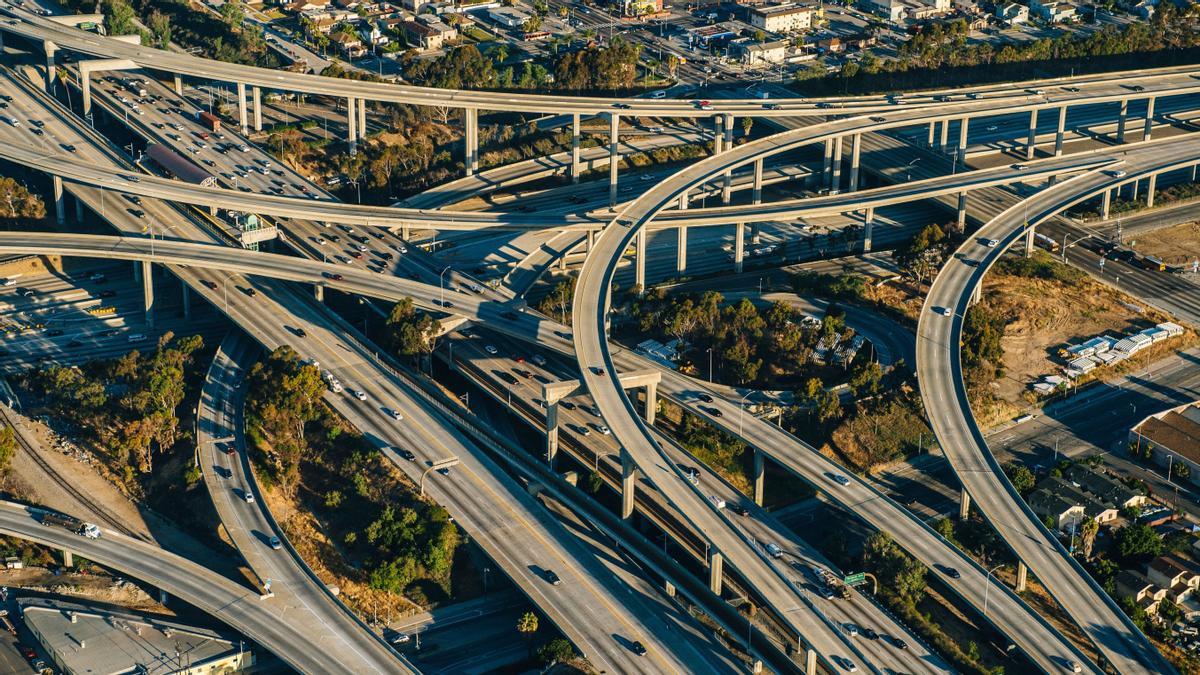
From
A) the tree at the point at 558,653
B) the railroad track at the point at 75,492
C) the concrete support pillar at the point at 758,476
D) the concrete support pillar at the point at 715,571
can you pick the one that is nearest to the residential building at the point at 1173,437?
the concrete support pillar at the point at 758,476

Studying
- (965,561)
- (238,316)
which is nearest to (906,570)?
(965,561)

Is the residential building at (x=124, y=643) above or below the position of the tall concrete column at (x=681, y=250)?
below

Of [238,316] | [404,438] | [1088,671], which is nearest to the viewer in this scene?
[1088,671]

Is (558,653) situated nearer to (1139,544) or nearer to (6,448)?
(1139,544)

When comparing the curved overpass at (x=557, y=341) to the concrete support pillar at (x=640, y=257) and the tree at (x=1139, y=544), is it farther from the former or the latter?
the concrete support pillar at (x=640, y=257)

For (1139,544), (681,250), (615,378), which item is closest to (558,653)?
(615,378)

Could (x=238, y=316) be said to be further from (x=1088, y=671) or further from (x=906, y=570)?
(x=1088, y=671)
